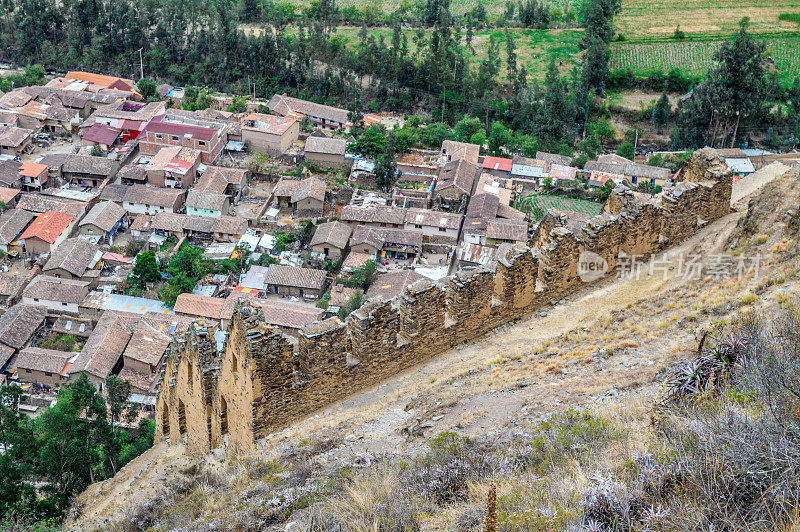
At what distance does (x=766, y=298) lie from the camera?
42.4 feet

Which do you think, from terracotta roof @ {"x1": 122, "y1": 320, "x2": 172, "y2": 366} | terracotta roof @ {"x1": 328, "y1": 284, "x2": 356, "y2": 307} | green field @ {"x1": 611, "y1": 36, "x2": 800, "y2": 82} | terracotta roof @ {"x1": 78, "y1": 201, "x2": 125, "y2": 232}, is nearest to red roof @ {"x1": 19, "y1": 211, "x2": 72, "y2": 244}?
terracotta roof @ {"x1": 78, "y1": 201, "x2": 125, "y2": 232}

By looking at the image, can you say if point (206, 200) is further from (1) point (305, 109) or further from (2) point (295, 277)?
(1) point (305, 109)

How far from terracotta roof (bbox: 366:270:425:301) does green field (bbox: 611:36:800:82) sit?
4237cm

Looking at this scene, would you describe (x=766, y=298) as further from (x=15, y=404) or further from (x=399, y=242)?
(x=399, y=242)

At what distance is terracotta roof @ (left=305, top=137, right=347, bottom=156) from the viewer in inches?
2322

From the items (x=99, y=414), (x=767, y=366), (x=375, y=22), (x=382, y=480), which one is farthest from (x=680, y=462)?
(x=375, y=22)

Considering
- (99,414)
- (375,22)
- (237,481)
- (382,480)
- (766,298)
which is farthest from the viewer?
(375,22)

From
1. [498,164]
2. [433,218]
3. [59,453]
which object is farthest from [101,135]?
[59,453]

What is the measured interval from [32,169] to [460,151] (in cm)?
2928

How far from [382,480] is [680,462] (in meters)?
3.56

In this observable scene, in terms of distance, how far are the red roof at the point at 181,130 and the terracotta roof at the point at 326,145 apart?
273 inches

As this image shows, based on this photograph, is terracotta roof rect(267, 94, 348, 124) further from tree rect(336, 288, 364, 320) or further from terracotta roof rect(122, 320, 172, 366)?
terracotta roof rect(122, 320, 172, 366)

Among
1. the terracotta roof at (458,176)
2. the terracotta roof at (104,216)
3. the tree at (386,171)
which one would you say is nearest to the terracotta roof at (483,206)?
the terracotta roof at (458,176)

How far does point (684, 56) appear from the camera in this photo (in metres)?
78.2
